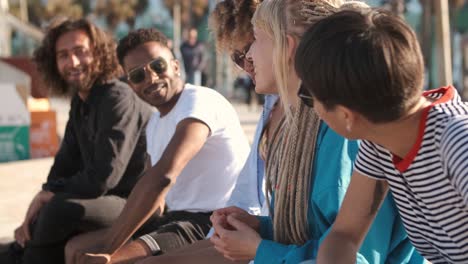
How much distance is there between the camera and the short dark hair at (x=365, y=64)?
1.55 meters

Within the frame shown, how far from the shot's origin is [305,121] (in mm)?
2146

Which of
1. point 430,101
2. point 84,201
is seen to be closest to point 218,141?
point 84,201

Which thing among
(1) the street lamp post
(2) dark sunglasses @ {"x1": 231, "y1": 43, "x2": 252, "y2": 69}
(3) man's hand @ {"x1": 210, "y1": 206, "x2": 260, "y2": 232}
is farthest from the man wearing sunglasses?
(1) the street lamp post

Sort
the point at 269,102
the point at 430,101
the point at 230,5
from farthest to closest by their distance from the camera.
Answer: the point at 230,5 < the point at 269,102 < the point at 430,101

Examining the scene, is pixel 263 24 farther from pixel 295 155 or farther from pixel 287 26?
pixel 295 155

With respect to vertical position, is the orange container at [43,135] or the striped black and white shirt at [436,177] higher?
the striped black and white shirt at [436,177]

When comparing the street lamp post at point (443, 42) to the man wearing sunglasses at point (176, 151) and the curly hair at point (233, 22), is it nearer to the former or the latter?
the man wearing sunglasses at point (176, 151)

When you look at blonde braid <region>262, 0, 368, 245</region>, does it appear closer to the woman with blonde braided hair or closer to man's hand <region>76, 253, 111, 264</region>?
the woman with blonde braided hair

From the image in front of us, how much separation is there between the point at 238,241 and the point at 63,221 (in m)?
1.44

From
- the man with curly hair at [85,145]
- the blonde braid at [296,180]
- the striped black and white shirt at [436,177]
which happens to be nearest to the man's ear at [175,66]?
the man with curly hair at [85,145]

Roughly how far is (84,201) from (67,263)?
0.29 meters

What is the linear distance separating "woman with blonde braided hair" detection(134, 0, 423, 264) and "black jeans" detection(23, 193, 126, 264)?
4.01 feet

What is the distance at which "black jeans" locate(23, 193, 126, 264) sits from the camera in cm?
335

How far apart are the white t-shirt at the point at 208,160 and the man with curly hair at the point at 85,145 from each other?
256mm
